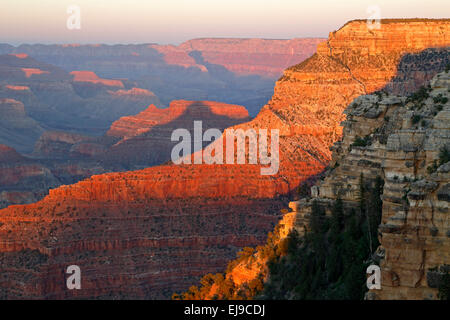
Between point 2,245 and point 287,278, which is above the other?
point 287,278

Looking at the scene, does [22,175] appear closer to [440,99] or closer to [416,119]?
[440,99]

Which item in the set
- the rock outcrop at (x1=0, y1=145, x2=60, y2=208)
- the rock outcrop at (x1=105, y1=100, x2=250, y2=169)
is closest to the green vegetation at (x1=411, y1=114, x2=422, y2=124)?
the rock outcrop at (x1=0, y1=145, x2=60, y2=208)

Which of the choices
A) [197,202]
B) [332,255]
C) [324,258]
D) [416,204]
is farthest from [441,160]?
[197,202]

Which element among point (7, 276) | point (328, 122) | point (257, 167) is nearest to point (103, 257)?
point (7, 276)

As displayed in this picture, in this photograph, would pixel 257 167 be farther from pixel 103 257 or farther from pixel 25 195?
pixel 25 195

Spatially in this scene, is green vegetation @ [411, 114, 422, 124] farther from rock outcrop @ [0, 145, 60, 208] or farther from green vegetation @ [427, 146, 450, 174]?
rock outcrop @ [0, 145, 60, 208]
